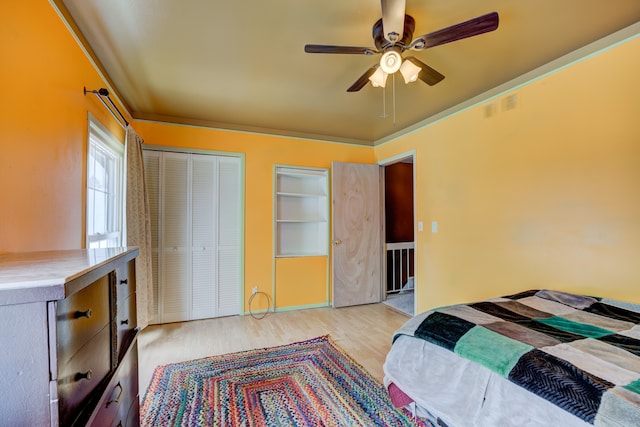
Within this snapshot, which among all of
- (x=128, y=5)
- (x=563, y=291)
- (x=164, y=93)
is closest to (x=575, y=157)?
(x=563, y=291)

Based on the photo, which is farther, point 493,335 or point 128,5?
point 128,5

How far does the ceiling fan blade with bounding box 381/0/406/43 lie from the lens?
1359 mm

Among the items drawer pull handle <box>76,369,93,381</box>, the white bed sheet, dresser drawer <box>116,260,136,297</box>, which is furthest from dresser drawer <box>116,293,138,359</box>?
the white bed sheet

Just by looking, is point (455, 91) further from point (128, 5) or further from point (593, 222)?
point (128, 5)

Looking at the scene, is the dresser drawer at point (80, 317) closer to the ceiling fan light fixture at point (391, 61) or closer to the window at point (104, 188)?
the window at point (104, 188)

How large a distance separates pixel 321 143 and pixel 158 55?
2304mm

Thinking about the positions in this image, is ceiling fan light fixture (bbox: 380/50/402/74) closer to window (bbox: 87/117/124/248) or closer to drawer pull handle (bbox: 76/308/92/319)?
drawer pull handle (bbox: 76/308/92/319)

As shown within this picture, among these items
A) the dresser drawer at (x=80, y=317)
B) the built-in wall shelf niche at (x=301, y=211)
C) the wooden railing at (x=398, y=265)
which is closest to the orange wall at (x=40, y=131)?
the dresser drawer at (x=80, y=317)

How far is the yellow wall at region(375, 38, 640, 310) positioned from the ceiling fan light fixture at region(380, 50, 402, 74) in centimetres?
137

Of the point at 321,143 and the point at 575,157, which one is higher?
the point at 321,143

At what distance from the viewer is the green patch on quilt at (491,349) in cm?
116

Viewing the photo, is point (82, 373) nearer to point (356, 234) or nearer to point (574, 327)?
point (574, 327)

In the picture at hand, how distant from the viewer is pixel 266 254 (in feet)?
12.2

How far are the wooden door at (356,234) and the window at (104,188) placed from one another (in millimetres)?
2409
